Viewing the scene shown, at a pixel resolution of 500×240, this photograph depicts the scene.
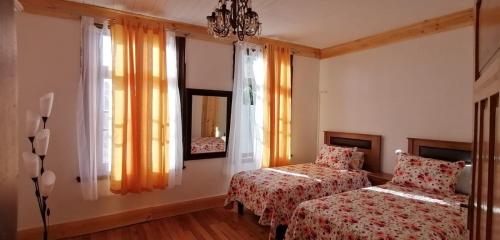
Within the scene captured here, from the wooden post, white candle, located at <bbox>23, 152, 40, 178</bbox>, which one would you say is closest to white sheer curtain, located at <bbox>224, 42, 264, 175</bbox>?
white candle, located at <bbox>23, 152, 40, 178</bbox>

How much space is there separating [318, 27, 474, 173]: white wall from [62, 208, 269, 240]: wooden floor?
211cm

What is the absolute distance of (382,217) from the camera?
2014mm

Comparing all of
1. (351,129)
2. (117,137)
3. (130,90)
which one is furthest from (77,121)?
(351,129)

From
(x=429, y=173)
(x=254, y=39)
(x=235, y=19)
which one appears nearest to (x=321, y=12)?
(x=254, y=39)

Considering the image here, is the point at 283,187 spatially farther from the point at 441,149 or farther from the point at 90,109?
the point at 90,109

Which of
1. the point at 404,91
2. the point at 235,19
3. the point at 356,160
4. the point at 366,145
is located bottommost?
the point at 356,160

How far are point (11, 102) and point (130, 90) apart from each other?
107 inches

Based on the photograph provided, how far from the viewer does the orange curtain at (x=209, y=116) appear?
3629mm

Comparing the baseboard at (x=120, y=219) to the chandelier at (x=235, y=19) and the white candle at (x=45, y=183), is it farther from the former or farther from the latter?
the chandelier at (x=235, y=19)

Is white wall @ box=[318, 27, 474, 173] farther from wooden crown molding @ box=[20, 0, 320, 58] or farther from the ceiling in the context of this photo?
wooden crown molding @ box=[20, 0, 320, 58]

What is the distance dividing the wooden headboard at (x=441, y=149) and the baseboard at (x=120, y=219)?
8.64 feet

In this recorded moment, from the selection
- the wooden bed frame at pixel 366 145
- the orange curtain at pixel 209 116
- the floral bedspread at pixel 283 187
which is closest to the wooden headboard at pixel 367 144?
the wooden bed frame at pixel 366 145

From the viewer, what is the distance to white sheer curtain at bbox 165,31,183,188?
329 centimetres

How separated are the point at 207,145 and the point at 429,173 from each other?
2.66 metres
